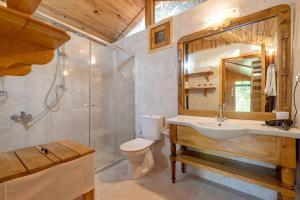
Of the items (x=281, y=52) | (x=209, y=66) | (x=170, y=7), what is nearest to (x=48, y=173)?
(x=209, y=66)

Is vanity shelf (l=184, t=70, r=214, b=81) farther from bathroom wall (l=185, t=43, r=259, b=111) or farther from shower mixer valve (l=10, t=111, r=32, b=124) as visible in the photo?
shower mixer valve (l=10, t=111, r=32, b=124)

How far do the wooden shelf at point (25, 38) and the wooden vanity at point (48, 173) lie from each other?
0.67 m

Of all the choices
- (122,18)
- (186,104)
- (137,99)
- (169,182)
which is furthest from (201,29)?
(169,182)

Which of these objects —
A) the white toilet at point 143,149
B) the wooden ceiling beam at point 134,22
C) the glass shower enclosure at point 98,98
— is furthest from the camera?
the wooden ceiling beam at point 134,22

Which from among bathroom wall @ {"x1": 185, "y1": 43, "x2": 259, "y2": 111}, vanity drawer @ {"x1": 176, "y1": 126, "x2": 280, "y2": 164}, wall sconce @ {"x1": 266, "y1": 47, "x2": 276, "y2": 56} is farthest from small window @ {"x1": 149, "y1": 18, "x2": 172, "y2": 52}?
vanity drawer @ {"x1": 176, "y1": 126, "x2": 280, "y2": 164}

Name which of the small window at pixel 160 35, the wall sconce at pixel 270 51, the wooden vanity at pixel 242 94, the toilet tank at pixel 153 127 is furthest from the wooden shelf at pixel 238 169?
the small window at pixel 160 35

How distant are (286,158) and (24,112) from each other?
107 inches

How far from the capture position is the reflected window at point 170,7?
2.44 meters

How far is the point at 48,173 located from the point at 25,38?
2.84 ft

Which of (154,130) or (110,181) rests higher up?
(154,130)

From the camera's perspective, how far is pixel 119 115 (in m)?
2.94

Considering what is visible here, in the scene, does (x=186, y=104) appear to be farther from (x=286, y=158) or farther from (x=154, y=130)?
(x=286, y=158)

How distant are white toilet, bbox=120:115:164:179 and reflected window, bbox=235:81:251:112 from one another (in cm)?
106

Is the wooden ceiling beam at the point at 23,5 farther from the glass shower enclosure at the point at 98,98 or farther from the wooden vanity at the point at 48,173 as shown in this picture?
the glass shower enclosure at the point at 98,98
